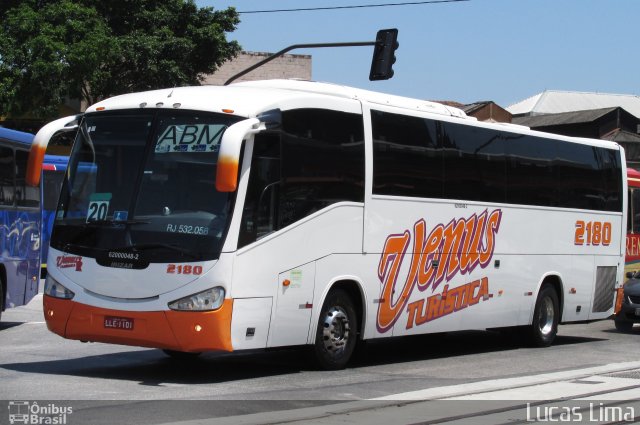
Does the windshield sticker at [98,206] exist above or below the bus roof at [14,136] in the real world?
below

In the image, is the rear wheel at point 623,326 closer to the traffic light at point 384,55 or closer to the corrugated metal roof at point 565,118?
the traffic light at point 384,55

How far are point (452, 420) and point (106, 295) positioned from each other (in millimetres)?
4244

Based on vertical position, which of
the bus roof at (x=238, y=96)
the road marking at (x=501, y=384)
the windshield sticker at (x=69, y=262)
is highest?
the bus roof at (x=238, y=96)

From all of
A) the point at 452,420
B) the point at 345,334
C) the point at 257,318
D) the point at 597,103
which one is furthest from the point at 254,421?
the point at 597,103

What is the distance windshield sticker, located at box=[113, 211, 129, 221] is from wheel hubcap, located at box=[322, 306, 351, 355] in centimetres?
284

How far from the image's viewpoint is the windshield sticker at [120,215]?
11.5m

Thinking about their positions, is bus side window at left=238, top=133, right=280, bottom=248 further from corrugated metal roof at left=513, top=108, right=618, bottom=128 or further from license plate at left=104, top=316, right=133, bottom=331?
corrugated metal roof at left=513, top=108, right=618, bottom=128

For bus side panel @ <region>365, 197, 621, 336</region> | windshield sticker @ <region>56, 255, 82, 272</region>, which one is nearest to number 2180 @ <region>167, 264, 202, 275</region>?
windshield sticker @ <region>56, 255, 82, 272</region>

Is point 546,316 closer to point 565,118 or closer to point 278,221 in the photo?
point 278,221

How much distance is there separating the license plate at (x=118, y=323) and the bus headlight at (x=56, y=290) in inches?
23.4

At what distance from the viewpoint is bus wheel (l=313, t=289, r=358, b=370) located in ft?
41.8

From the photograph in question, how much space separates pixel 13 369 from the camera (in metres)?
12.0

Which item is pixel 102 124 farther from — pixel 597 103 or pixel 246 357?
pixel 597 103

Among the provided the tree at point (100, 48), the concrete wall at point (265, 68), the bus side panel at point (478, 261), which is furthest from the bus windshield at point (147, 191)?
the concrete wall at point (265, 68)
